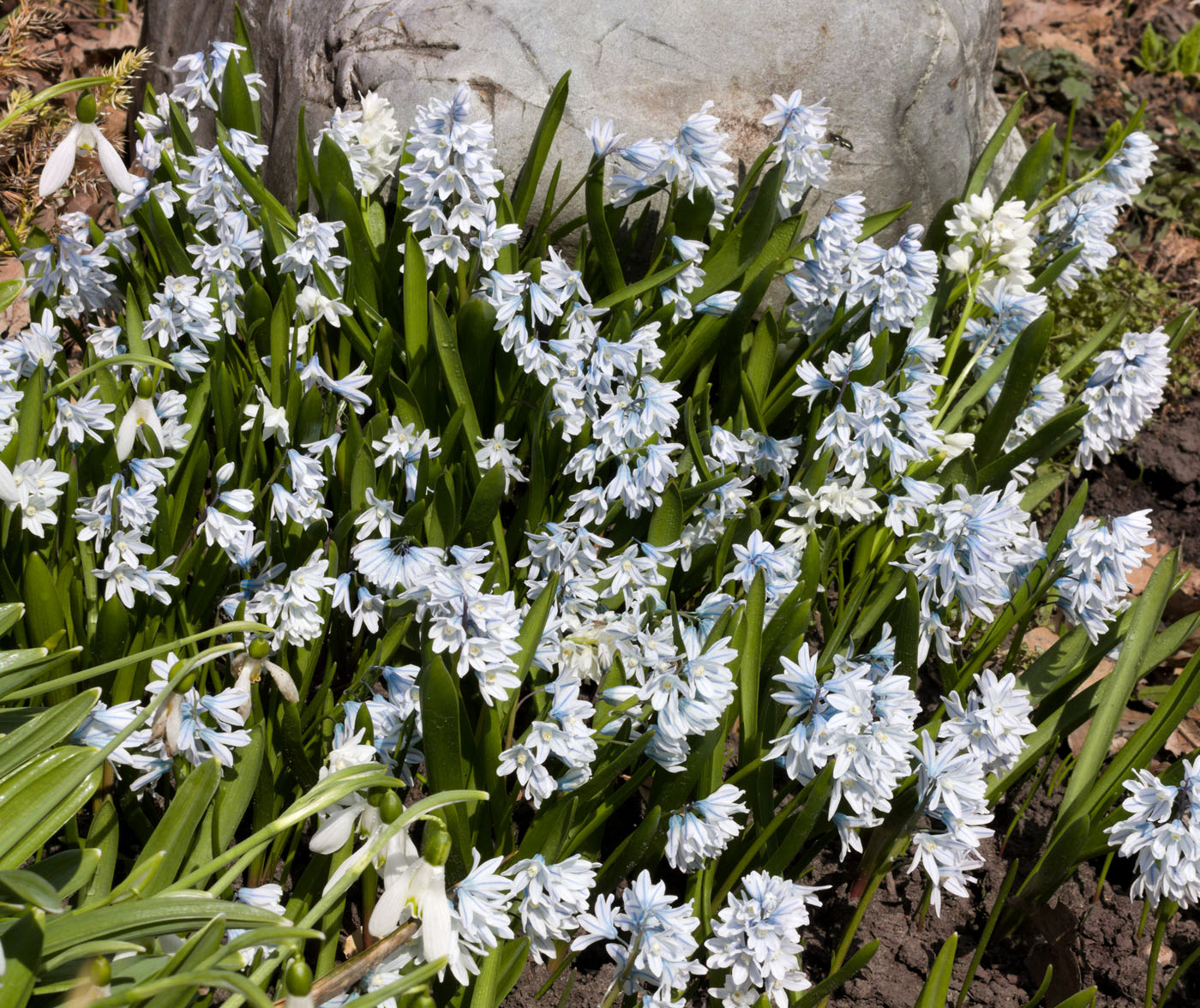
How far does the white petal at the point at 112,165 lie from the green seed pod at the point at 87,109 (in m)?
0.05

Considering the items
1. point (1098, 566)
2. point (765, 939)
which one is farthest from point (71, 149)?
point (1098, 566)

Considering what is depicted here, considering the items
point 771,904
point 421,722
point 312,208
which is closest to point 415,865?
point 421,722

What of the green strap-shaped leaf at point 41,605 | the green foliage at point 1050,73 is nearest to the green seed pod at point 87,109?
the green strap-shaped leaf at point 41,605

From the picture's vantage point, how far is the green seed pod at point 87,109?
2.25 meters

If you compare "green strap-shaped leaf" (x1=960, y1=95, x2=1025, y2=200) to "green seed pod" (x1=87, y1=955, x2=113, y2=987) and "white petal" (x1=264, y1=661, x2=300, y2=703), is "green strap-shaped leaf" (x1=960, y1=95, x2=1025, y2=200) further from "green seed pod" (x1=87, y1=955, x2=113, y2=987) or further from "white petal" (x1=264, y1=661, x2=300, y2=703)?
"green seed pod" (x1=87, y1=955, x2=113, y2=987)

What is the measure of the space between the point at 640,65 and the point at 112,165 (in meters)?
1.54

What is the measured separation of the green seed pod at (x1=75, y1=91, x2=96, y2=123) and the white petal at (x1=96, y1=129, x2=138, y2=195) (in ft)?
0.15

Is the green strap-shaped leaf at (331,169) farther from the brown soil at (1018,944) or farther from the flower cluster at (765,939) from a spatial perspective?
the brown soil at (1018,944)

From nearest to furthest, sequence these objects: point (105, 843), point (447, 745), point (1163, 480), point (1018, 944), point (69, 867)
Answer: point (69, 867) < point (447, 745) < point (105, 843) < point (1018, 944) < point (1163, 480)

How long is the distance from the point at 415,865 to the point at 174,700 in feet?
2.01

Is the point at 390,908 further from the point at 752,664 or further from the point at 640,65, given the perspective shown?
the point at 640,65

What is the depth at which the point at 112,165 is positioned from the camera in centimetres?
243

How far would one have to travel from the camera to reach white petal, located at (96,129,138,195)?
92.8 inches

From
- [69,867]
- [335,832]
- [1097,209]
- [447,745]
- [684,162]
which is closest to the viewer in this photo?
[335,832]
